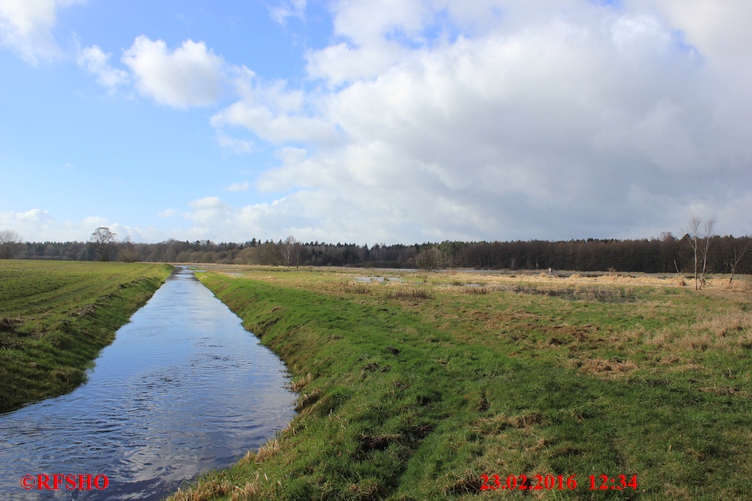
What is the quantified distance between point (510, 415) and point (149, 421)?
9.64 meters

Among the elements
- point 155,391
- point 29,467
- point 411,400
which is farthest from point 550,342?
point 29,467

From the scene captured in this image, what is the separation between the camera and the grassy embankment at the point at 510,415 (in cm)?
668

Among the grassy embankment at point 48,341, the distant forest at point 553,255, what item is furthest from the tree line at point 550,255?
the grassy embankment at point 48,341

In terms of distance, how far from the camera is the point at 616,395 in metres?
9.74

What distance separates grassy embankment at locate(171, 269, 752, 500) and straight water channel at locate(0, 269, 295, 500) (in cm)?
109

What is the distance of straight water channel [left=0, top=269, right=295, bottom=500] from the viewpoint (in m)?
8.74

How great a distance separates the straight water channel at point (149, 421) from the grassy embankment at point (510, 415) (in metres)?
1.09

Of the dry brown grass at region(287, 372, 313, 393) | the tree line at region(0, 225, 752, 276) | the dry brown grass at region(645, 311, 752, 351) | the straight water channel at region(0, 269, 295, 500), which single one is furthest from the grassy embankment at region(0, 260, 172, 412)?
the tree line at region(0, 225, 752, 276)

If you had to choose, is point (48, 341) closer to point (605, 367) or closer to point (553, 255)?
point (605, 367)

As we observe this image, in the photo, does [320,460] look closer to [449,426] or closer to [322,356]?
[449,426]

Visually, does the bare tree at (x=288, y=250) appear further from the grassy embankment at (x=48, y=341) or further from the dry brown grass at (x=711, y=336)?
the dry brown grass at (x=711, y=336)

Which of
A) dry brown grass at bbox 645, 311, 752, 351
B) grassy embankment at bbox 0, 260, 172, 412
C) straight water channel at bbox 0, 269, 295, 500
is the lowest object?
straight water channel at bbox 0, 269, 295, 500

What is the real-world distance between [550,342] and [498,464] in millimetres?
10614

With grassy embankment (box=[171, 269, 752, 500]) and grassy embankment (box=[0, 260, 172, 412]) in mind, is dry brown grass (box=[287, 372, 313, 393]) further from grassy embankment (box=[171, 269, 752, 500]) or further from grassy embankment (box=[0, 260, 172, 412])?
grassy embankment (box=[0, 260, 172, 412])
